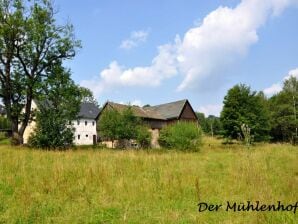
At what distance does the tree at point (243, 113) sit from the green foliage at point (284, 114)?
34.2 ft

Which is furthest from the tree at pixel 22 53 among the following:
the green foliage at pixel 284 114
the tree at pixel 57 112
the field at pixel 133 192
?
the green foliage at pixel 284 114

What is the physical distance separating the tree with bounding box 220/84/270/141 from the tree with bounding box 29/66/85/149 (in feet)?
66.2

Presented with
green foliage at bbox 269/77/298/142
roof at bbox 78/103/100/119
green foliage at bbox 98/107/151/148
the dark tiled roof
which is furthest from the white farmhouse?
green foliage at bbox 269/77/298/142

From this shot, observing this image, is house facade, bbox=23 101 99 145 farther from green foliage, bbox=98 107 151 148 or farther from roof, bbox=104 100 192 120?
green foliage, bbox=98 107 151 148

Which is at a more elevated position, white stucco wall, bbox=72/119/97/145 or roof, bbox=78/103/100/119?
roof, bbox=78/103/100/119

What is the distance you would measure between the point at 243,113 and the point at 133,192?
123 feet

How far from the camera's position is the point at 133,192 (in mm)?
→ 8320

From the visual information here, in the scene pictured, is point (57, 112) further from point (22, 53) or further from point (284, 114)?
point (284, 114)

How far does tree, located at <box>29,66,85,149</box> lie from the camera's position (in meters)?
27.5

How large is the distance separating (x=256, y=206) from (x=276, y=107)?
181 feet

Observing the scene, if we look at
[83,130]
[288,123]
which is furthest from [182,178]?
[83,130]

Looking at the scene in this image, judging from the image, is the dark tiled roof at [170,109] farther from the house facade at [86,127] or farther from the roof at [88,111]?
the roof at [88,111]

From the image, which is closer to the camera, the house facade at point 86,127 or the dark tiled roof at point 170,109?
the dark tiled roof at point 170,109

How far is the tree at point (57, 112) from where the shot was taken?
2750cm
